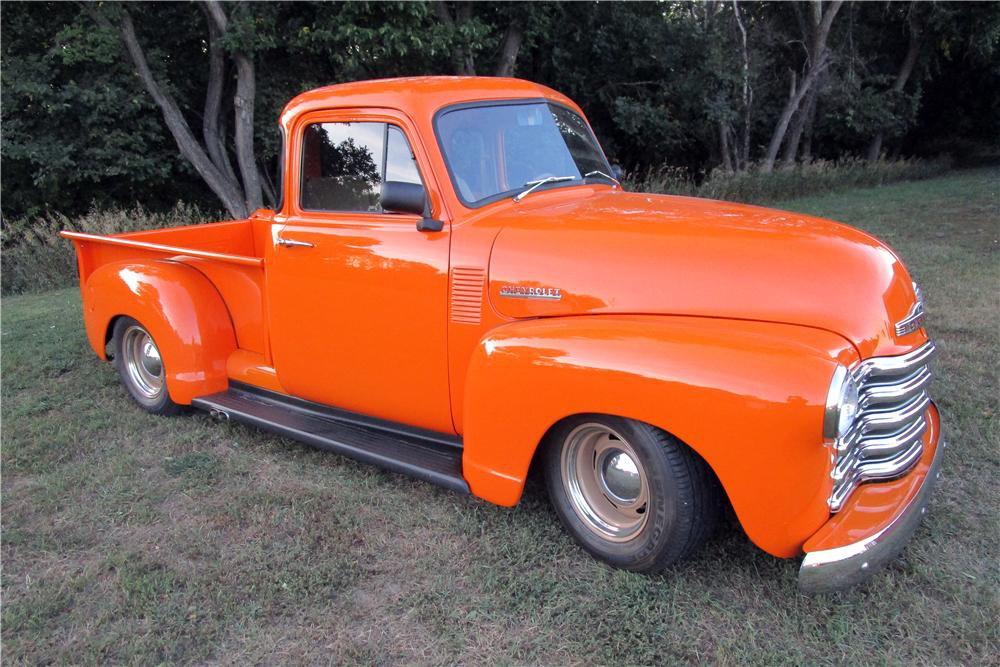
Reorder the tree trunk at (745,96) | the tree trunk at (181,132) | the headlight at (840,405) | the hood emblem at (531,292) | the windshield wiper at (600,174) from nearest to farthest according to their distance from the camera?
the headlight at (840,405)
the hood emblem at (531,292)
the windshield wiper at (600,174)
the tree trunk at (181,132)
the tree trunk at (745,96)

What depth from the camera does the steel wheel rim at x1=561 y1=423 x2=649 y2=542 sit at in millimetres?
2777

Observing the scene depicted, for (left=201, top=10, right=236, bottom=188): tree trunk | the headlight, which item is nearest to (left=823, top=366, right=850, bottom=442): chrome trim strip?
the headlight

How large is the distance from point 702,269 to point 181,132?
1314 cm

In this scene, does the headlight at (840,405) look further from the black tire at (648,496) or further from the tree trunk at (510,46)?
the tree trunk at (510,46)

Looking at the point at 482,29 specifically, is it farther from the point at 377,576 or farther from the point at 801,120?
the point at 377,576

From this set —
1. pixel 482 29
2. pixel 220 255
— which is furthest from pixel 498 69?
pixel 220 255

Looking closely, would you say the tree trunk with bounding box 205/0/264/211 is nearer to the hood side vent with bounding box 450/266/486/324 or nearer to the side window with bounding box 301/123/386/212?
the side window with bounding box 301/123/386/212

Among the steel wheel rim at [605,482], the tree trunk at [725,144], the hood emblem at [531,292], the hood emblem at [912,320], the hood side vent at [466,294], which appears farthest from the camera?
the tree trunk at [725,144]

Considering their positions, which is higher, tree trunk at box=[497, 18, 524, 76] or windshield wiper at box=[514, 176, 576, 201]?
tree trunk at box=[497, 18, 524, 76]

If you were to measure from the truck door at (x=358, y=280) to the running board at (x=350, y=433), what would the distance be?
78 millimetres

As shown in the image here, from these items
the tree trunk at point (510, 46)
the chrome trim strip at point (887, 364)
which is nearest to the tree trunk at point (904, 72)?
the tree trunk at point (510, 46)

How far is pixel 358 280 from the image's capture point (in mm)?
3453

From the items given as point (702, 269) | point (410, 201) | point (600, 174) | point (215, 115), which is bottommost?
point (702, 269)

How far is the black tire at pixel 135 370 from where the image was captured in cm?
461
